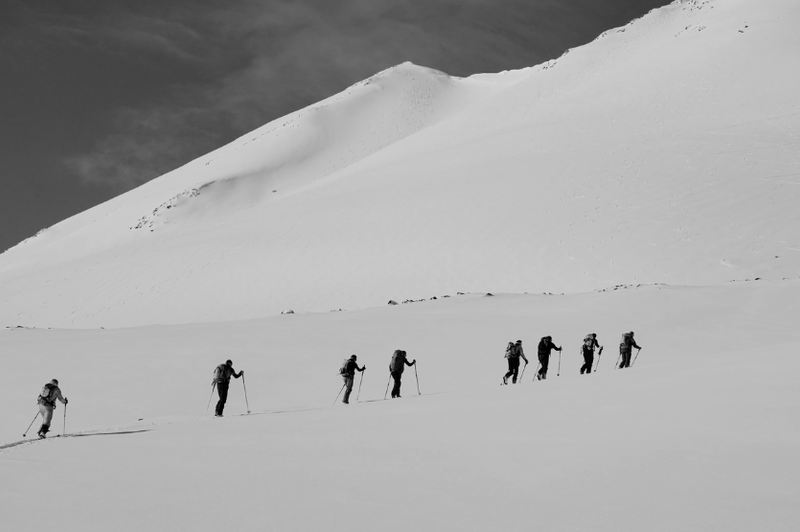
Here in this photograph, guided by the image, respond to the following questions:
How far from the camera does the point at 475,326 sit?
22.3m

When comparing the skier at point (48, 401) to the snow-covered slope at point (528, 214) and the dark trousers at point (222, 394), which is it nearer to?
the dark trousers at point (222, 394)

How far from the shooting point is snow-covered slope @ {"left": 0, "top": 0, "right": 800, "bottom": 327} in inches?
1283

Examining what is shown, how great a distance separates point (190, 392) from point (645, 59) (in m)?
60.6

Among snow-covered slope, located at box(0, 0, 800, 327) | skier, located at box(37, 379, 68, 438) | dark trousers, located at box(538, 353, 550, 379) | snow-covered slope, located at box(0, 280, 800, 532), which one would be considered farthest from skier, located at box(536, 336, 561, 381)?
snow-covered slope, located at box(0, 0, 800, 327)

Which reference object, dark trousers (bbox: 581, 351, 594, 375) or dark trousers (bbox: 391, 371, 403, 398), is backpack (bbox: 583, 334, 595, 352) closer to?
dark trousers (bbox: 581, 351, 594, 375)

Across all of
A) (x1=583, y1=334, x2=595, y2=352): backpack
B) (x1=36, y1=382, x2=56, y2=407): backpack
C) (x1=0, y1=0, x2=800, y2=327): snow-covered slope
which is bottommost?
(x1=36, y1=382, x2=56, y2=407): backpack

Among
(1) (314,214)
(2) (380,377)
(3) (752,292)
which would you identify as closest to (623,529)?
(2) (380,377)

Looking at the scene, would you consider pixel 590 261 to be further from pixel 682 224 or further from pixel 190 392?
pixel 190 392

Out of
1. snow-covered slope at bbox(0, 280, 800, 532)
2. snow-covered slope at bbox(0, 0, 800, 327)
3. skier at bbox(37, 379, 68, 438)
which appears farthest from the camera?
snow-covered slope at bbox(0, 0, 800, 327)

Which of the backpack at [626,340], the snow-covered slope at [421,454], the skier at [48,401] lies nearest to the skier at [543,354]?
the snow-covered slope at [421,454]

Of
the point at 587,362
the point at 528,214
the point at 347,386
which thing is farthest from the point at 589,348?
the point at 528,214

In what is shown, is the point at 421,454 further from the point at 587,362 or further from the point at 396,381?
the point at 587,362

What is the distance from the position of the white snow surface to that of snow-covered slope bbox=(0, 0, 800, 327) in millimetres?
230

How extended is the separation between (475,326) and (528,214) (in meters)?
17.4
